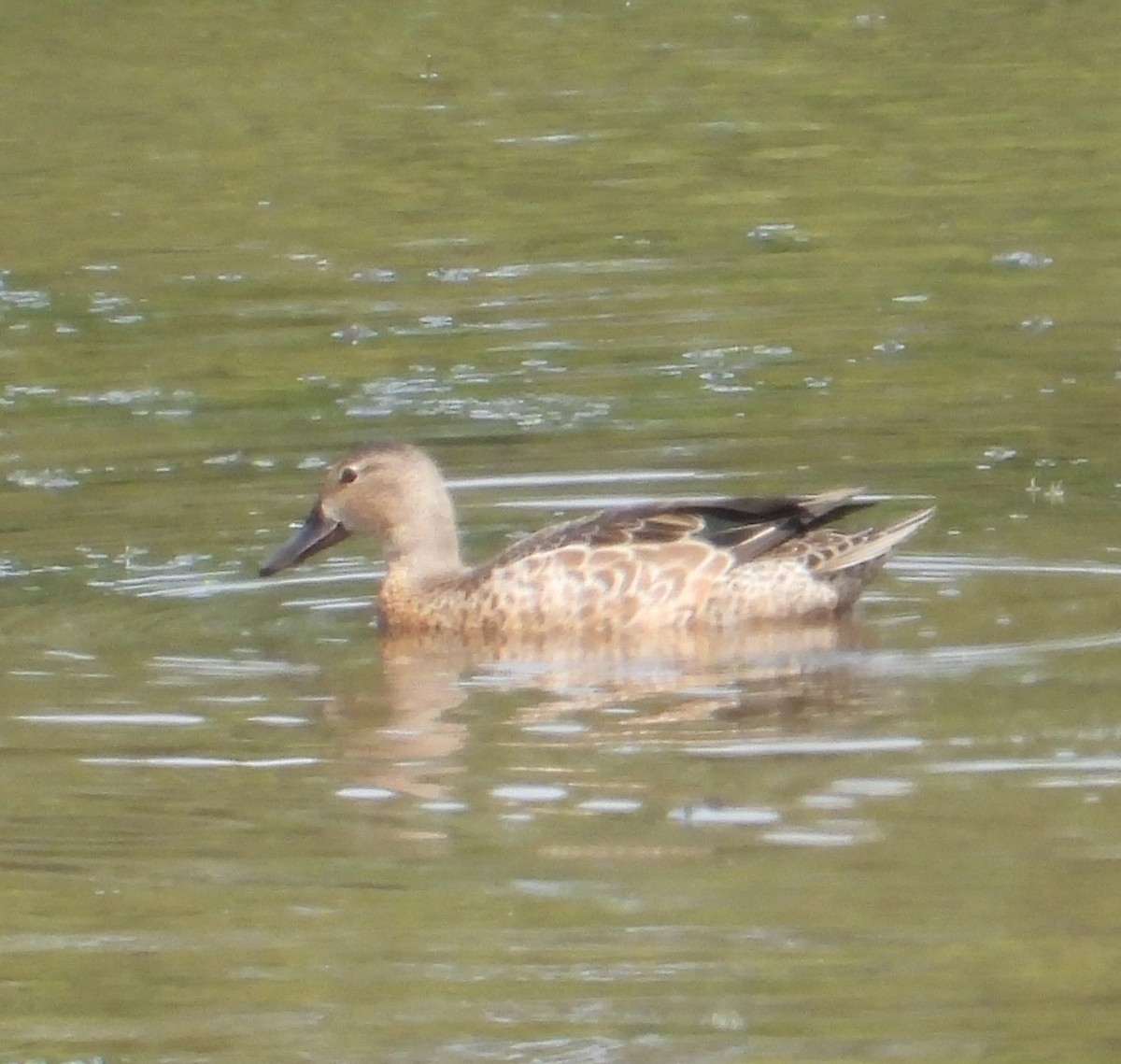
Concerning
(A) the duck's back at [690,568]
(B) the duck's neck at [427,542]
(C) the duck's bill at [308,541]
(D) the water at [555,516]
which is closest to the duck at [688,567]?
(A) the duck's back at [690,568]

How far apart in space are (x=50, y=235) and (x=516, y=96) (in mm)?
4128

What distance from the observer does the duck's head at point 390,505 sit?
10.3m

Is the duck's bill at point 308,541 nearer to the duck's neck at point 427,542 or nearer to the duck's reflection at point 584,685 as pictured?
the duck's neck at point 427,542

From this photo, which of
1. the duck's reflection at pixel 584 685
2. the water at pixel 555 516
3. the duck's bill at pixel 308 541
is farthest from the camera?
the duck's bill at pixel 308 541

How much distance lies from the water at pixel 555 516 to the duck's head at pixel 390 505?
0.26 m

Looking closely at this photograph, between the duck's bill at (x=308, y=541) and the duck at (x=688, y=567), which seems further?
the duck's bill at (x=308, y=541)

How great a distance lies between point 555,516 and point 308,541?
3.03ft

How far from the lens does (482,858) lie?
715 centimetres

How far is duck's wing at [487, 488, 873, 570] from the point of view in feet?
31.6

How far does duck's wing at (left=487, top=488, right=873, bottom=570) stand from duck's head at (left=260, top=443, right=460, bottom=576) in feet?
2.12

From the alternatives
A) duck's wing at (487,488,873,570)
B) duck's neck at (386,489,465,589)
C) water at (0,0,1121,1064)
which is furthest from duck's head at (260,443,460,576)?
duck's wing at (487,488,873,570)

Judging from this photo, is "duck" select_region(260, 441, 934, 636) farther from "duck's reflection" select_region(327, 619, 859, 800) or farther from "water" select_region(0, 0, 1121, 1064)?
"water" select_region(0, 0, 1121, 1064)

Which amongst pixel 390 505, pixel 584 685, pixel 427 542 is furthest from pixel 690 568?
pixel 390 505

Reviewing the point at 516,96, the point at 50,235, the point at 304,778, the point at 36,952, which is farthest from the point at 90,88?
the point at 36,952
